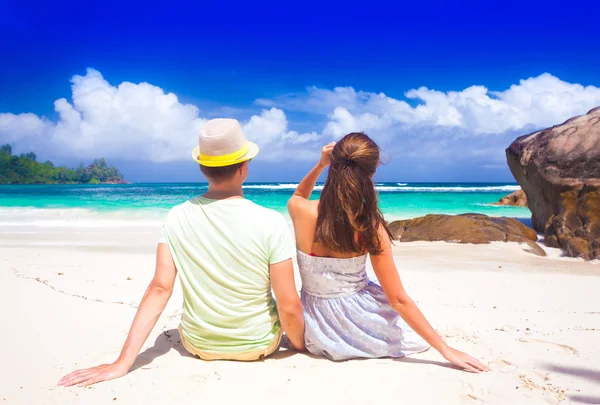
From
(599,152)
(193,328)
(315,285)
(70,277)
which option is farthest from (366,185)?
(599,152)

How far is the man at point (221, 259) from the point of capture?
8.69ft

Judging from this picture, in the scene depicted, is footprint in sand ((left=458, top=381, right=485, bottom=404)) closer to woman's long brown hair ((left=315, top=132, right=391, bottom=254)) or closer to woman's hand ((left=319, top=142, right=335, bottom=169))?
woman's long brown hair ((left=315, top=132, right=391, bottom=254))

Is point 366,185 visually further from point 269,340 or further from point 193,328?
point 193,328

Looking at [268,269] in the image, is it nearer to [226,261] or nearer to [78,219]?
[226,261]

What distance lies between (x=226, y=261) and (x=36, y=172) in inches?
2866

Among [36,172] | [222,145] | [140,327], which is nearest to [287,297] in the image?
[140,327]

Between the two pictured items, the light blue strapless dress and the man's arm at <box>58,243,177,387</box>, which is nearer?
the man's arm at <box>58,243,177,387</box>

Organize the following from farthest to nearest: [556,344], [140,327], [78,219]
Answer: [78,219]
[556,344]
[140,327]

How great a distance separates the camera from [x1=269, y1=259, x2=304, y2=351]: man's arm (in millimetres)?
2719

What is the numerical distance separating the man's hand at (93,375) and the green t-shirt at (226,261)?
1.60ft

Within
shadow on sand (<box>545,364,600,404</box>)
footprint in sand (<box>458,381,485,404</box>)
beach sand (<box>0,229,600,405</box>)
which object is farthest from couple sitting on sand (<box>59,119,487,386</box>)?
shadow on sand (<box>545,364,600,404</box>)

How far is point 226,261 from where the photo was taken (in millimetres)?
2713

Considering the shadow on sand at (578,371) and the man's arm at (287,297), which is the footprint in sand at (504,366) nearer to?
the shadow on sand at (578,371)

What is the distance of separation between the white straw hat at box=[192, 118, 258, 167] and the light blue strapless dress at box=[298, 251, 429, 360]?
91 centimetres
